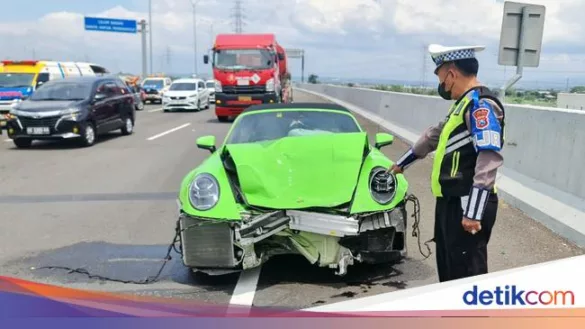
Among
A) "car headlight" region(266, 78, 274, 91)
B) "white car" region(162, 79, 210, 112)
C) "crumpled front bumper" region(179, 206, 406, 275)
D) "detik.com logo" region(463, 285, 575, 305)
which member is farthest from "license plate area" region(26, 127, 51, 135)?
"white car" region(162, 79, 210, 112)

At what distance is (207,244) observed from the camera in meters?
4.49

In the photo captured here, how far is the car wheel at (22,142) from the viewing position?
14.8 metres

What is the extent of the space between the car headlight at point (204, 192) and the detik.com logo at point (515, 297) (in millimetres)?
2756

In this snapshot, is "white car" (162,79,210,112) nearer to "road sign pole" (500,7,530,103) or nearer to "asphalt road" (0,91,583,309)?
"asphalt road" (0,91,583,309)

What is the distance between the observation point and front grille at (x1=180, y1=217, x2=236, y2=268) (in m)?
4.44

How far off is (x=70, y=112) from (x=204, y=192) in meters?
11.2

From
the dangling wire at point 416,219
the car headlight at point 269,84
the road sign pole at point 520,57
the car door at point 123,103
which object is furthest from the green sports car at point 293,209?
the car headlight at point 269,84

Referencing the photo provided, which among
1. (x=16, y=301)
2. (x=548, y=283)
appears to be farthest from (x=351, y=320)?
(x=16, y=301)

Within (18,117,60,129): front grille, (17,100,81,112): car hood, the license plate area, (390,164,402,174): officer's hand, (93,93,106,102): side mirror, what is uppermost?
(390,164,402,174): officer's hand

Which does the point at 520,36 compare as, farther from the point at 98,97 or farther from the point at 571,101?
the point at 98,97

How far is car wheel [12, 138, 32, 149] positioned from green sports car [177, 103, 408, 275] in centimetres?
1174

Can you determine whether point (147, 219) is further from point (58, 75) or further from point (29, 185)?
point (58, 75)

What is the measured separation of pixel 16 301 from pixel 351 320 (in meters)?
1.34

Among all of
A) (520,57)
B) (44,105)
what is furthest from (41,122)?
(520,57)
